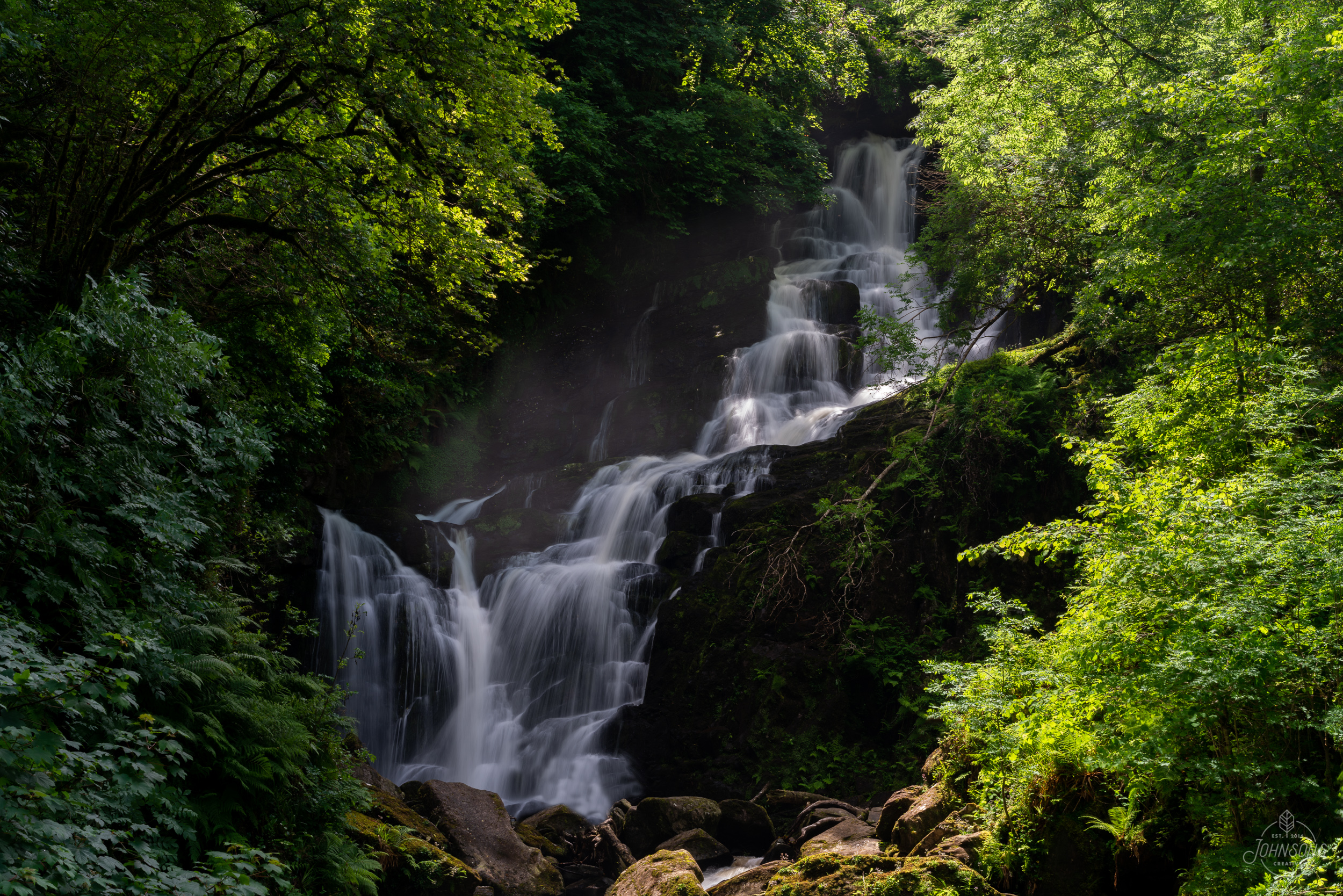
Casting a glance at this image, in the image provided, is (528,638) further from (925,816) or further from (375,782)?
(925,816)

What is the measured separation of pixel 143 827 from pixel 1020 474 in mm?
11120

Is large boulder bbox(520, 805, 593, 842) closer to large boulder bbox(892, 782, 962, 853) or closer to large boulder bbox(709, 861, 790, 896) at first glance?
large boulder bbox(709, 861, 790, 896)

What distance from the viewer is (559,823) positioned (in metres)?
10.4

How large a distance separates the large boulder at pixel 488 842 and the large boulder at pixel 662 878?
1.10 metres

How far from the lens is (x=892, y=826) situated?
7312 mm

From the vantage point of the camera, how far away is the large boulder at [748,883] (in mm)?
6980

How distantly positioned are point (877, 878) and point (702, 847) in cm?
371

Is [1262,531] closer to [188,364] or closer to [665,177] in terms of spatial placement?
[188,364]

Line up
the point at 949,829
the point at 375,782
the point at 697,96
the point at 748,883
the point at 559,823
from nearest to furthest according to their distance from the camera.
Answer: the point at 949,829 → the point at 748,883 → the point at 375,782 → the point at 559,823 → the point at 697,96

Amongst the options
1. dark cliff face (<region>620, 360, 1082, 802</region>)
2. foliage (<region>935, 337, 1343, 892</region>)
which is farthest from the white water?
foliage (<region>935, 337, 1343, 892</region>)

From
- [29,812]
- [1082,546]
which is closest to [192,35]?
[29,812]

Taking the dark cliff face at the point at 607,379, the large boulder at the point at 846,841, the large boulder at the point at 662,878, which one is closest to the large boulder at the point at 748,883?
the large boulder at the point at 662,878

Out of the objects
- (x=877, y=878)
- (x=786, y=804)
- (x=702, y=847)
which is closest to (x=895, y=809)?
(x=877, y=878)
